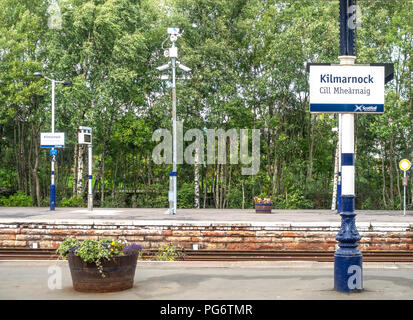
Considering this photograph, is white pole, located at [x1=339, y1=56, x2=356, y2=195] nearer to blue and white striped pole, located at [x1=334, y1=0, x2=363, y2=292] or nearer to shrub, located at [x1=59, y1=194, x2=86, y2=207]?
blue and white striped pole, located at [x1=334, y1=0, x2=363, y2=292]

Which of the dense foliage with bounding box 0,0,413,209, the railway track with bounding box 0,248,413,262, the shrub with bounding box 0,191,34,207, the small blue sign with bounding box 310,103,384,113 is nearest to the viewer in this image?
the small blue sign with bounding box 310,103,384,113

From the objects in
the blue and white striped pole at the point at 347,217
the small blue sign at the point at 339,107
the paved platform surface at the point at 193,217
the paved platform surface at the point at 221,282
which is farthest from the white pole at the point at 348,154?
the paved platform surface at the point at 193,217

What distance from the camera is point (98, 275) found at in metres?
7.82

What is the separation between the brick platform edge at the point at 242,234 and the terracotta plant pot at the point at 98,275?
7746 mm

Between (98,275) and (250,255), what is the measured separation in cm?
669

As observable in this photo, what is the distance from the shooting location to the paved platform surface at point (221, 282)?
761cm

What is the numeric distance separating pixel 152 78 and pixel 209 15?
5.82 m

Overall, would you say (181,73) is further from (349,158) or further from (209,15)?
(349,158)

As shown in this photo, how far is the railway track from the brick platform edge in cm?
124

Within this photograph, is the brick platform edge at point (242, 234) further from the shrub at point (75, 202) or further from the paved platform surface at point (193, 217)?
the shrub at point (75, 202)

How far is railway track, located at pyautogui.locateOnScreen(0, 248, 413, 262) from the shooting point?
13.2 m

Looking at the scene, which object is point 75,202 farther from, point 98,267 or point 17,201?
point 98,267

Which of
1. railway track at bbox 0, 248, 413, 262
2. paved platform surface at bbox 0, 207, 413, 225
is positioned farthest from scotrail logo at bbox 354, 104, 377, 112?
paved platform surface at bbox 0, 207, 413, 225

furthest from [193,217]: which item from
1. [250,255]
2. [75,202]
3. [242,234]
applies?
[75,202]
